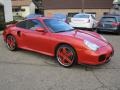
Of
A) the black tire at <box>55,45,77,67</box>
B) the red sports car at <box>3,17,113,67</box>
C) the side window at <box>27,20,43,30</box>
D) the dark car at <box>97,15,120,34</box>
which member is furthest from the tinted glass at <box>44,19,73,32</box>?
the dark car at <box>97,15,120,34</box>

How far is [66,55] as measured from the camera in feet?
20.2

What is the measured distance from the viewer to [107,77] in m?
5.43

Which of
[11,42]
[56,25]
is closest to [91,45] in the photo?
[56,25]

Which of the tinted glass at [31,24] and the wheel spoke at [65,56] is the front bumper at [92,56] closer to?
the wheel spoke at [65,56]

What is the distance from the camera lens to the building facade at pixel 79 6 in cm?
3928

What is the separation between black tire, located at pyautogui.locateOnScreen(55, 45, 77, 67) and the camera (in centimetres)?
598

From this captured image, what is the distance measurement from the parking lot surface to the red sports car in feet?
0.96

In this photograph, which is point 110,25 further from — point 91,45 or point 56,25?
point 91,45

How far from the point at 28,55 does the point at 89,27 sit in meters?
8.92

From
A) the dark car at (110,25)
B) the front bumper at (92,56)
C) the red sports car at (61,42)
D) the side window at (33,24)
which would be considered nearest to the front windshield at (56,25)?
the red sports car at (61,42)

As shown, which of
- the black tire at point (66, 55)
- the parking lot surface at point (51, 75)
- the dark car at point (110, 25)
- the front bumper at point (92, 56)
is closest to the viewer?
the parking lot surface at point (51, 75)

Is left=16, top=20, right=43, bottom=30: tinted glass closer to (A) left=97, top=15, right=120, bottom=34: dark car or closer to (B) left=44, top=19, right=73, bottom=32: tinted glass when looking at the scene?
(B) left=44, top=19, right=73, bottom=32: tinted glass

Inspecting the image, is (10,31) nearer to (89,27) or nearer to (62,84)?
(62,84)

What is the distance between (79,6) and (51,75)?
3543cm
